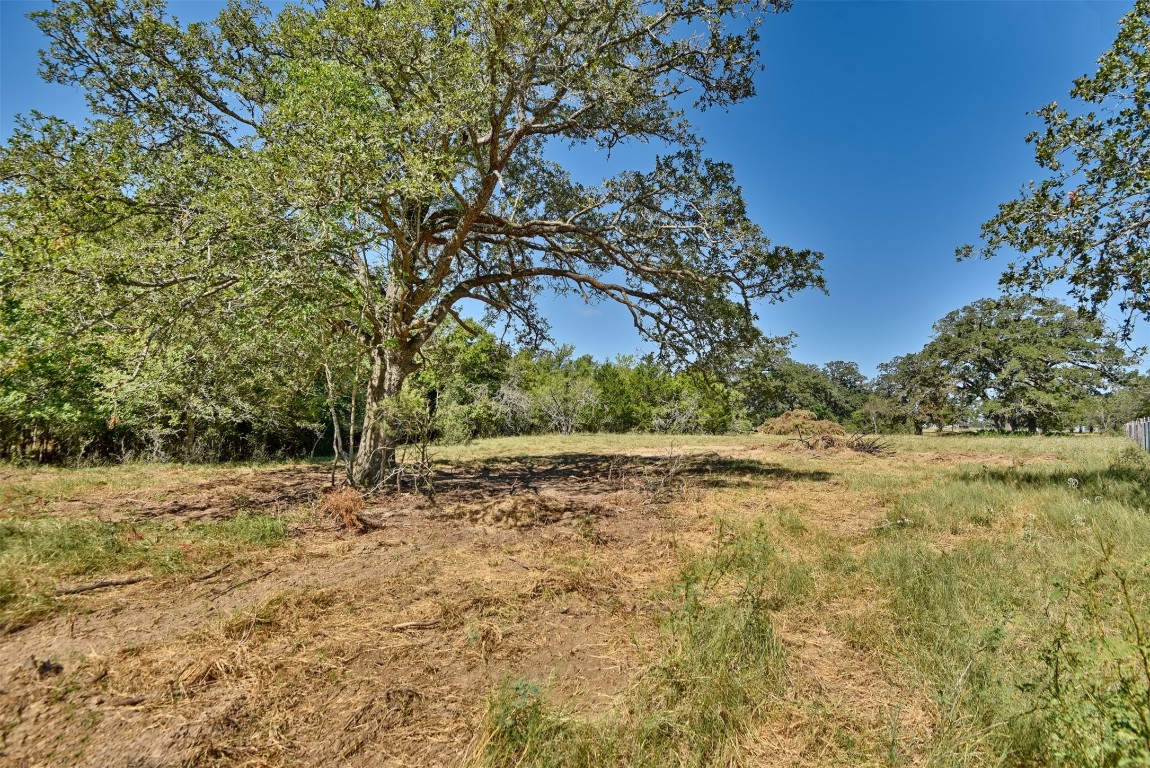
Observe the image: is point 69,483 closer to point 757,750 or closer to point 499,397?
point 757,750

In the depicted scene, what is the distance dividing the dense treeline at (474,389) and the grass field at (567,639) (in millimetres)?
2292

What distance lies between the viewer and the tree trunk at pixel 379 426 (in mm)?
7879

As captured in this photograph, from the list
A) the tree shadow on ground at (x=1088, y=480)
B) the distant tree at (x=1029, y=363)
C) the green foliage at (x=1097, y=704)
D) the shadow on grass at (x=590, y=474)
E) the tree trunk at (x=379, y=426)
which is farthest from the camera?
the distant tree at (x=1029, y=363)

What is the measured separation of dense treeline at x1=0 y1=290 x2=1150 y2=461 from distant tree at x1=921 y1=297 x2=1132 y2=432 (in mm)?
118

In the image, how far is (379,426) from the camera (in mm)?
7852

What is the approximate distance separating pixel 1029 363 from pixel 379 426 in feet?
154

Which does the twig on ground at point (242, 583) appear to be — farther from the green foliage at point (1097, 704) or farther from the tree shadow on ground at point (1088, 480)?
the tree shadow on ground at point (1088, 480)

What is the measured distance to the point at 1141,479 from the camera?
809 cm

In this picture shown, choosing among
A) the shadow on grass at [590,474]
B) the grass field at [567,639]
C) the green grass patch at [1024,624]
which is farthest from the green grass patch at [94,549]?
the green grass patch at [1024,624]

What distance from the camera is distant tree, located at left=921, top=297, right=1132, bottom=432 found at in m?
34.7

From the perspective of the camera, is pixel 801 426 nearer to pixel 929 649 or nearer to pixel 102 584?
pixel 929 649

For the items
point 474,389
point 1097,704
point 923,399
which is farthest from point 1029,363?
point 1097,704

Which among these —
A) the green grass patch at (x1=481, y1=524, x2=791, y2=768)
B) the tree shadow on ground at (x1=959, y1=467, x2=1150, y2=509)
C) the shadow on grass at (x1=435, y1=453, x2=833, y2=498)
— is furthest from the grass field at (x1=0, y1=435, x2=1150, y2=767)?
the shadow on grass at (x1=435, y1=453, x2=833, y2=498)

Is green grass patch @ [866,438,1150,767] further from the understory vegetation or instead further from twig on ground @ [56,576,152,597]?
twig on ground @ [56,576,152,597]
